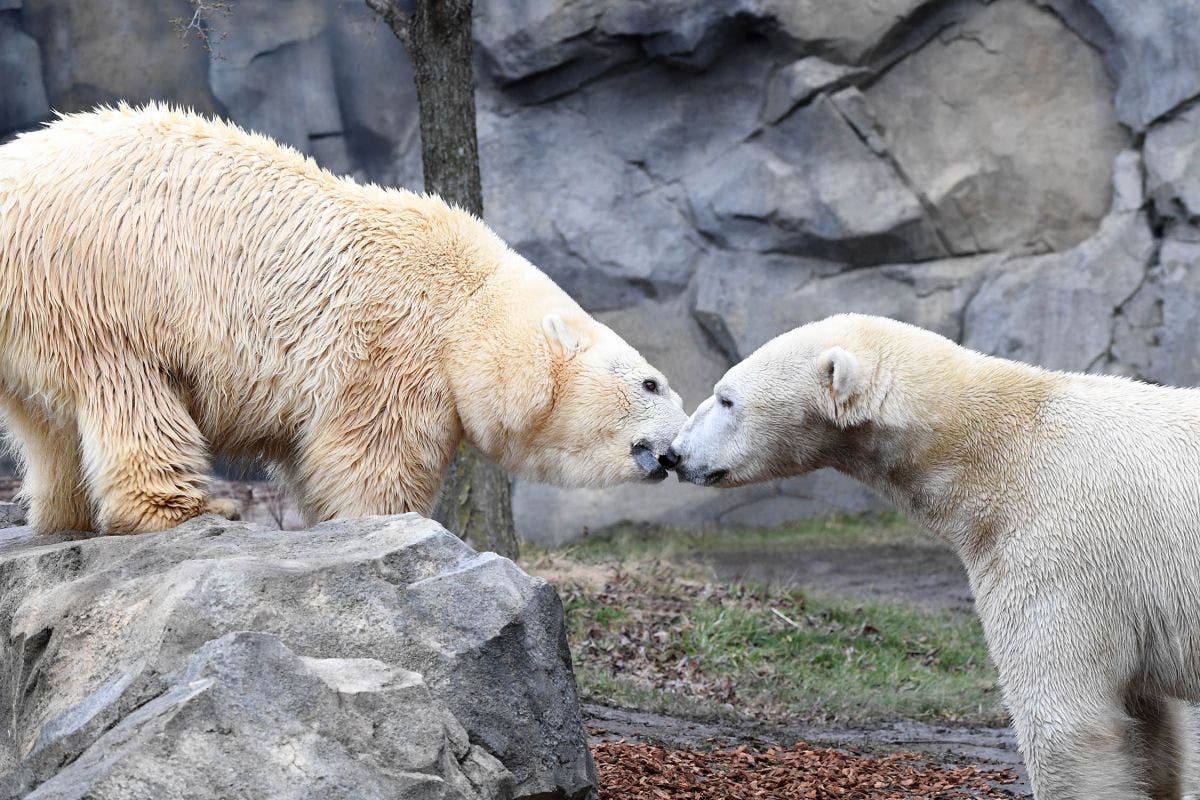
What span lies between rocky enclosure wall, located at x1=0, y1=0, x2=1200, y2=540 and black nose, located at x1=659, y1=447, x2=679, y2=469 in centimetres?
730

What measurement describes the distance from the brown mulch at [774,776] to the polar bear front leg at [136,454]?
163cm

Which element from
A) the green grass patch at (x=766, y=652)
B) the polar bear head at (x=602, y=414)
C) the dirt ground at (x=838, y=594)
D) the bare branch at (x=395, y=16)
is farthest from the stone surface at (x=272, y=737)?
the bare branch at (x=395, y=16)

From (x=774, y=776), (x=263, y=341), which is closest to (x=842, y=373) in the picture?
(x=774, y=776)

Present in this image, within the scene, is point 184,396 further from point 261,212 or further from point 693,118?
point 693,118

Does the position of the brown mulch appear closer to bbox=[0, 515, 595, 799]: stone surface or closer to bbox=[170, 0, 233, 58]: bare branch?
bbox=[0, 515, 595, 799]: stone surface

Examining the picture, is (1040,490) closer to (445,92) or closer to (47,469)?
(47,469)

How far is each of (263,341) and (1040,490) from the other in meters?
2.45

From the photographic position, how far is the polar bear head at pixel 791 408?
4012mm

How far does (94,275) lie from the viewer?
3926 millimetres

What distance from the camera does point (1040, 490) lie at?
12.3 feet

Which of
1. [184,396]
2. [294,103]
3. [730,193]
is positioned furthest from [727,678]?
[294,103]

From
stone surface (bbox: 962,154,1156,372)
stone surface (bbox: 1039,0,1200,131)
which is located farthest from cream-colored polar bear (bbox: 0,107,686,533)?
stone surface (bbox: 1039,0,1200,131)

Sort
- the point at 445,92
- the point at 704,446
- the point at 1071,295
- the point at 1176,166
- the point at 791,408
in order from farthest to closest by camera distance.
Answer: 1. the point at 1071,295
2. the point at 1176,166
3. the point at 445,92
4. the point at 704,446
5. the point at 791,408

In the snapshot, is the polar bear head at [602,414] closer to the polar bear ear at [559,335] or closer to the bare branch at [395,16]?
the polar bear ear at [559,335]
